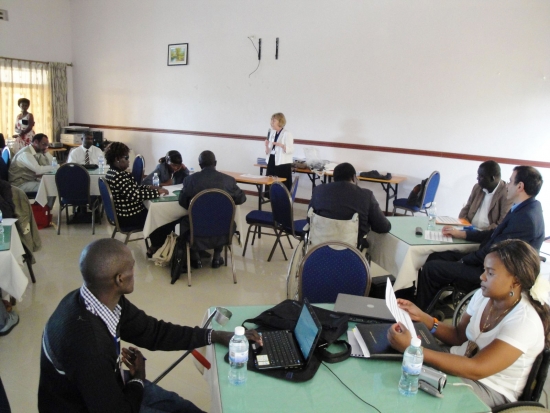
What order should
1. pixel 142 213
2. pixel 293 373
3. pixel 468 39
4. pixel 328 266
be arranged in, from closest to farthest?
1. pixel 293 373
2. pixel 328 266
3. pixel 142 213
4. pixel 468 39

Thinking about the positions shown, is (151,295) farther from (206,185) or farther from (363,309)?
(363,309)

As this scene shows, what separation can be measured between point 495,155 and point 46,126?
855cm

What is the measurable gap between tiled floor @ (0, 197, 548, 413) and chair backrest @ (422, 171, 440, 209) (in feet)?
5.03

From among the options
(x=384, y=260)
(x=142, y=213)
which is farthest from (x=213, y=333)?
(x=142, y=213)

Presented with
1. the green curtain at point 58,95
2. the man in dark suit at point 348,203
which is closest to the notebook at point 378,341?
the man in dark suit at point 348,203

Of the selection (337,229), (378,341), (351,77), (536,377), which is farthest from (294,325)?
(351,77)

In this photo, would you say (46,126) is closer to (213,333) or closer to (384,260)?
(384,260)

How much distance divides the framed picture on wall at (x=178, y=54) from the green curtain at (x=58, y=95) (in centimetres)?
287

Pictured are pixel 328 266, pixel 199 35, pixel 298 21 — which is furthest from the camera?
pixel 199 35

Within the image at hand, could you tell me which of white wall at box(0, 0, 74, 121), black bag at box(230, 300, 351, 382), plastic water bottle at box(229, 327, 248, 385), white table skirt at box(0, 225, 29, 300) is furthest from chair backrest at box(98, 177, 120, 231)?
white wall at box(0, 0, 74, 121)

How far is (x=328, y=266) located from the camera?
2295mm

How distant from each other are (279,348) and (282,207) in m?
2.64

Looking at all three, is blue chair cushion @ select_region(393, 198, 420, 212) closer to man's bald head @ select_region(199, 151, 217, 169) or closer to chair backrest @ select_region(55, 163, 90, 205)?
man's bald head @ select_region(199, 151, 217, 169)

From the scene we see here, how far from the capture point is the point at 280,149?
6.30 meters
